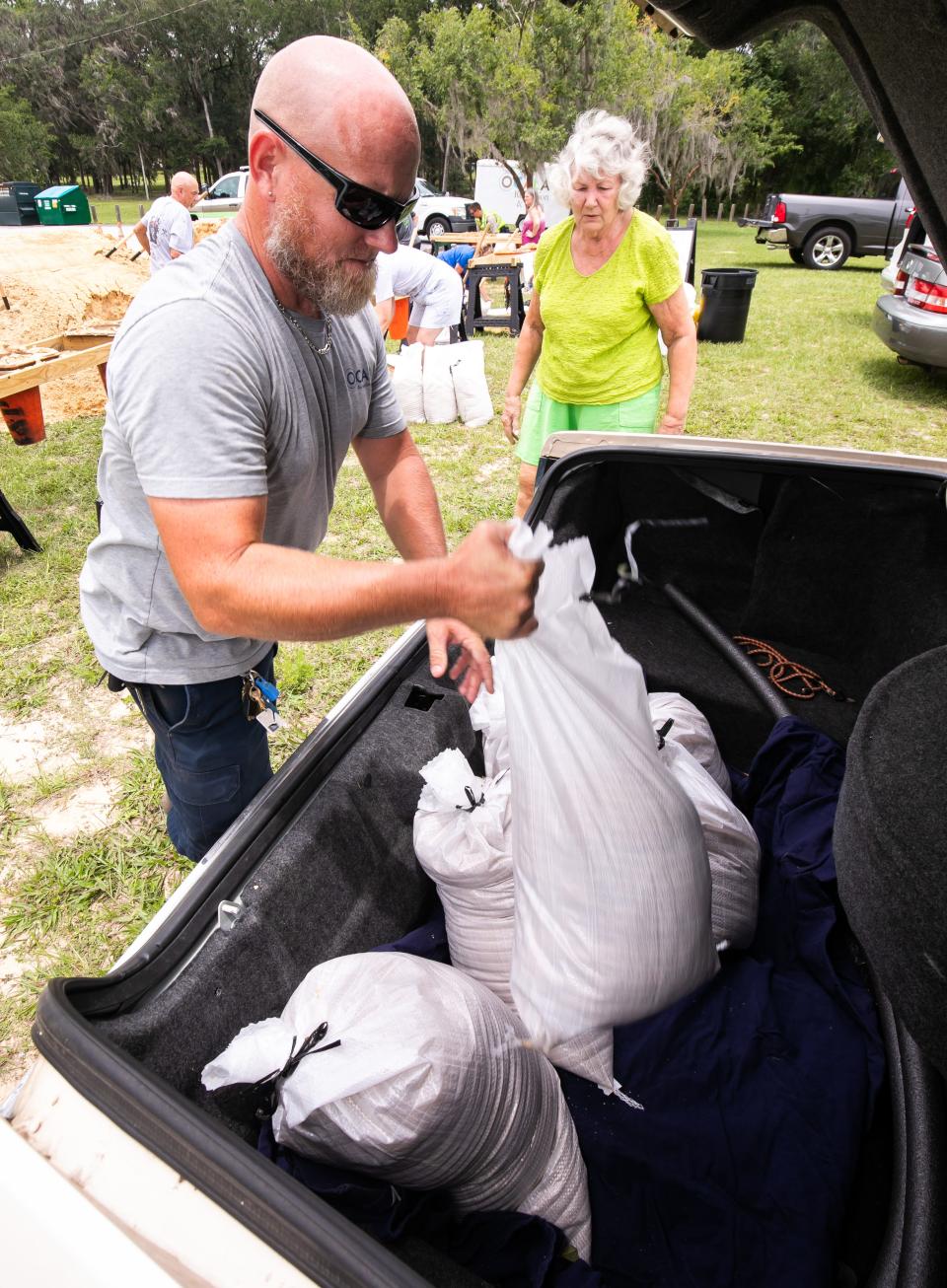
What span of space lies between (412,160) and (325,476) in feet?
1.94

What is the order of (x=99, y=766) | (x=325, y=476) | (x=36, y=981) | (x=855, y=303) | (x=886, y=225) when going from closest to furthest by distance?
(x=325, y=476), (x=36, y=981), (x=99, y=766), (x=855, y=303), (x=886, y=225)

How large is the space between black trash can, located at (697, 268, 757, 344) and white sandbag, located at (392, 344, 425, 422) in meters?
4.27

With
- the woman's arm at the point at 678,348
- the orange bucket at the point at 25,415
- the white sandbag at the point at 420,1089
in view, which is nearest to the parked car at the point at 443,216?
the orange bucket at the point at 25,415

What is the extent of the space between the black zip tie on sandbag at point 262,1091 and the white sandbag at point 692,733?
1.07 meters

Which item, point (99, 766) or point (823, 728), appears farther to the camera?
point (99, 766)

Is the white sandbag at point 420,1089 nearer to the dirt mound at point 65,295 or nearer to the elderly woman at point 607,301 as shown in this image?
the elderly woman at point 607,301

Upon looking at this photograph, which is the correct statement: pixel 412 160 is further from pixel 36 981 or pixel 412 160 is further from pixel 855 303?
pixel 855 303

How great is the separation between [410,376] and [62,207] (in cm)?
1932

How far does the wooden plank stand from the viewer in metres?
4.41

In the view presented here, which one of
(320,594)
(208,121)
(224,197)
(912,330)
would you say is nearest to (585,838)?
(320,594)

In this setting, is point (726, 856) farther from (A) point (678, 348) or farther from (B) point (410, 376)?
(B) point (410, 376)

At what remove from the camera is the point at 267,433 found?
1296 millimetres

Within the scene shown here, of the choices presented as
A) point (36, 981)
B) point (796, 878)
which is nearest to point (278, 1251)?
point (796, 878)

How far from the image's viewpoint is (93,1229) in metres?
0.72
